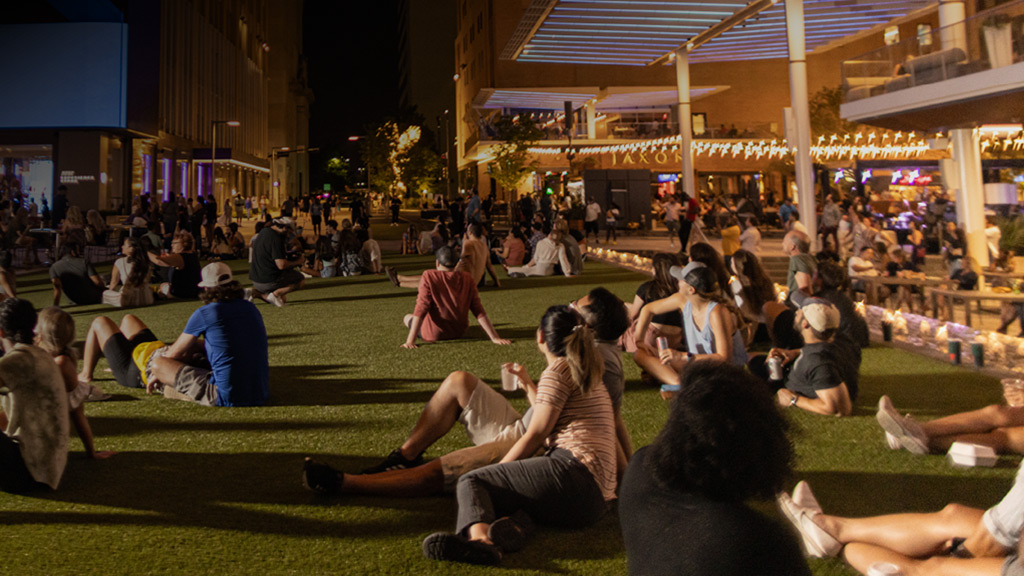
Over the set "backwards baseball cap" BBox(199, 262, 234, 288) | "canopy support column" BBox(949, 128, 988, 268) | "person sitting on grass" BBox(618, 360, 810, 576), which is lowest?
"person sitting on grass" BBox(618, 360, 810, 576)

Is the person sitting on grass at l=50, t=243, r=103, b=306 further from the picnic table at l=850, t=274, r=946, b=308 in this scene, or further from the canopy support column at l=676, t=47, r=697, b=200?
the canopy support column at l=676, t=47, r=697, b=200

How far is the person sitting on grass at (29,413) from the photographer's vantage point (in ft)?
14.5

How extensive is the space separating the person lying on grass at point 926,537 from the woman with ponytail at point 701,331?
2.28m

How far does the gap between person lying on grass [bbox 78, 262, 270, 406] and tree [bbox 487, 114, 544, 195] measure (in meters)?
44.2

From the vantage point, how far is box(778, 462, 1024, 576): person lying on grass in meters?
2.94

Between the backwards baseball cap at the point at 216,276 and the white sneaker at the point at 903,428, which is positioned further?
the backwards baseball cap at the point at 216,276

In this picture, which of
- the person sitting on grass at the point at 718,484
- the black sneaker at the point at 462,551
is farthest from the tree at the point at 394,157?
the person sitting on grass at the point at 718,484

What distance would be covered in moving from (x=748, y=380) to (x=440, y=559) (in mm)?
2052

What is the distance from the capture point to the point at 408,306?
1391 cm

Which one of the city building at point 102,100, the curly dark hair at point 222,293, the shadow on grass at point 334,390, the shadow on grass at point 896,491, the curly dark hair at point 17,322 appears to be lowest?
the shadow on grass at point 896,491

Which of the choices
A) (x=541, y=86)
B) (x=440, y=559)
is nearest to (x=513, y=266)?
(x=440, y=559)

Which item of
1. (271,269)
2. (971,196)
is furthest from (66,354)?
(971,196)

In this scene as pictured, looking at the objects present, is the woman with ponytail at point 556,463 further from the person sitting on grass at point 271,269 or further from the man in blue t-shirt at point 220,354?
the person sitting on grass at point 271,269

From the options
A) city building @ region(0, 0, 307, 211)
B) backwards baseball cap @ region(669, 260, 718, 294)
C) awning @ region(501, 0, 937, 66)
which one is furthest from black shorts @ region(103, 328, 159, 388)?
city building @ region(0, 0, 307, 211)
